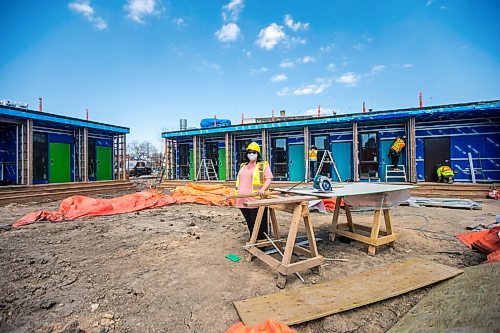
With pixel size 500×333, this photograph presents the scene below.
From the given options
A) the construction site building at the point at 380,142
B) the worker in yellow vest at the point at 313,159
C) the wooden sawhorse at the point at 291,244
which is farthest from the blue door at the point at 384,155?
the wooden sawhorse at the point at 291,244

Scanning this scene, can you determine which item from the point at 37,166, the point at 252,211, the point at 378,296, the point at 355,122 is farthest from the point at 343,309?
the point at 37,166

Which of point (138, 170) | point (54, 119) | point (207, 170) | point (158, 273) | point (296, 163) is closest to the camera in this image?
point (158, 273)

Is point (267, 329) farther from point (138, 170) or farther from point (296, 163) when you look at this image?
point (138, 170)

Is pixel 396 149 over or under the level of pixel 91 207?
over

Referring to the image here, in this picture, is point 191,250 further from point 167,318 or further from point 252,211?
point 167,318

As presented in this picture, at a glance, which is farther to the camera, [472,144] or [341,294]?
[472,144]

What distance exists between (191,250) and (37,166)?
14.1 metres

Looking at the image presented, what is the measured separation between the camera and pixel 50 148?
1438 cm

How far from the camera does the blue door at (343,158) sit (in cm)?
1433

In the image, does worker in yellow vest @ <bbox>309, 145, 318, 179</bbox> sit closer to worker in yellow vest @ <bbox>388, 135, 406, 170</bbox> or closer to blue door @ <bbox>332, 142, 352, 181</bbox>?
blue door @ <bbox>332, 142, 352, 181</bbox>

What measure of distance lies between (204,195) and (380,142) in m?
9.54

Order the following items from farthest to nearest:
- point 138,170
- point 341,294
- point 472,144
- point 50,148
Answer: point 138,170 < point 50,148 < point 472,144 < point 341,294

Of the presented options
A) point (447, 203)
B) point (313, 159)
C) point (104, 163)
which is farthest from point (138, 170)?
point (447, 203)

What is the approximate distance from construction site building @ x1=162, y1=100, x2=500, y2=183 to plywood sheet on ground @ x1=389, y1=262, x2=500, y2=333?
970 cm
